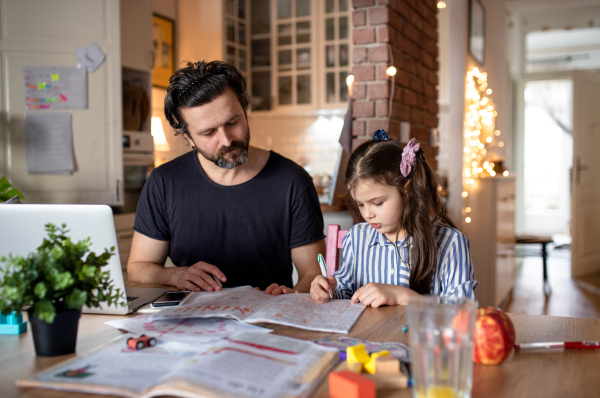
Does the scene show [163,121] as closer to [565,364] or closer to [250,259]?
[250,259]

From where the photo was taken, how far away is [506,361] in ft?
2.94

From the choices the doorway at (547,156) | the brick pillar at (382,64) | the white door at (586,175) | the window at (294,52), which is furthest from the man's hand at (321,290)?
the doorway at (547,156)

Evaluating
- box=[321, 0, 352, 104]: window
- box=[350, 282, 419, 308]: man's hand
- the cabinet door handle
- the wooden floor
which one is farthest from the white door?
box=[350, 282, 419, 308]: man's hand

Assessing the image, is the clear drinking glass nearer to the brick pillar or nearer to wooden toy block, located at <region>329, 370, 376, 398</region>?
wooden toy block, located at <region>329, 370, 376, 398</region>

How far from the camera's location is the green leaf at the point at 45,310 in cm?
86

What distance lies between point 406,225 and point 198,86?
807mm

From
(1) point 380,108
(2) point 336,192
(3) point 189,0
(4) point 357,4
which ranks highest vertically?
(3) point 189,0

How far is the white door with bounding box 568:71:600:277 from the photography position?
17.4 ft

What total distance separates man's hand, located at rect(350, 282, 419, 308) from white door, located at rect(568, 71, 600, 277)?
469 cm

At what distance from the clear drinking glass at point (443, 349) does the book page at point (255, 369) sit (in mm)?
170

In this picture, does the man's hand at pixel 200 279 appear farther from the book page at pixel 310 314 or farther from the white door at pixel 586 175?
the white door at pixel 586 175

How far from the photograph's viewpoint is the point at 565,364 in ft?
2.91

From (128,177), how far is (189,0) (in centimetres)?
202

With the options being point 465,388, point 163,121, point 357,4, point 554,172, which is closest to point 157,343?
point 465,388
